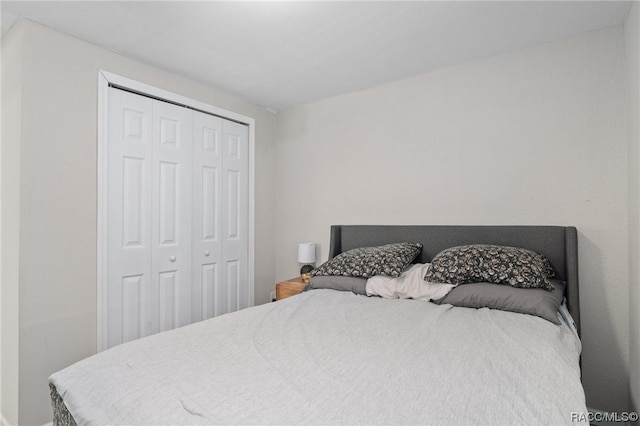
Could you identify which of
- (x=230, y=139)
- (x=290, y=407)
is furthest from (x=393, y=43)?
(x=290, y=407)

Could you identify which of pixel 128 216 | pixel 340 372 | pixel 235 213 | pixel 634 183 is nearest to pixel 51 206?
pixel 128 216

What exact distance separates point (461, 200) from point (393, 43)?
4.15 ft

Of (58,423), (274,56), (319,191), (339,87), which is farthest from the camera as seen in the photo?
(319,191)

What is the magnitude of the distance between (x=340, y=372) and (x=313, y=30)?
1980 millimetres

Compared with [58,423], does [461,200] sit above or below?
above

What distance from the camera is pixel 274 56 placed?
8.29 feet

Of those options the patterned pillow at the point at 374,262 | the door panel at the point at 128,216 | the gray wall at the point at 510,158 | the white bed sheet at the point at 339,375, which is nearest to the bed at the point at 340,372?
the white bed sheet at the point at 339,375

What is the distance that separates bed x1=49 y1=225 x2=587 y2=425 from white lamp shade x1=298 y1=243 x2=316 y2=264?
1432mm

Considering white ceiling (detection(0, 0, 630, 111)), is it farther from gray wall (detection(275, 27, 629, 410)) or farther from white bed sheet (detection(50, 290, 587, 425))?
white bed sheet (detection(50, 290, 587, 425))

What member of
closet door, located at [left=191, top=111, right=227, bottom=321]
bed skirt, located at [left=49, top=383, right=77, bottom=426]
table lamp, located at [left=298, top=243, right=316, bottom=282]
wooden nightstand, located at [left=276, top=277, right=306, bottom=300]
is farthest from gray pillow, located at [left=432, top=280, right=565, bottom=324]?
closet door, located at [left=191, top=111, right=227, bottom=321]

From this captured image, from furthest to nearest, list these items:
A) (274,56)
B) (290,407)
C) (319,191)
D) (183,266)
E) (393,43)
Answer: (319,191), (183,266), (274,56), (393,43), (290,407)

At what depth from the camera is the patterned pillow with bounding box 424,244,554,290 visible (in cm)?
192

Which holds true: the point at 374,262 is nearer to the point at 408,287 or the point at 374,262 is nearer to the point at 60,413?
the point at 408,287

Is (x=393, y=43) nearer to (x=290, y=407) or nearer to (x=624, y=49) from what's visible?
(x=624, y=49)
